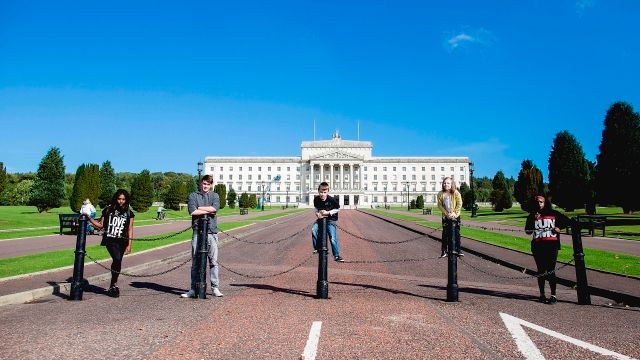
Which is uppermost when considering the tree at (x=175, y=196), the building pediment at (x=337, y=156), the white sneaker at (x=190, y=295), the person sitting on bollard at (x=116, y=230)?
the building pediment at (x=337, y=156)

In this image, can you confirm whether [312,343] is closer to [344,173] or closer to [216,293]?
[216,293]

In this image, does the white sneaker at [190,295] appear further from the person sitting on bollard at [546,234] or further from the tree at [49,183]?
the tree at [49,183]

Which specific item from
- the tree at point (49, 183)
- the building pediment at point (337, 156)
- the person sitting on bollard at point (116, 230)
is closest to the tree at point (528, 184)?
the person sitting on bollard at point (116, 230)

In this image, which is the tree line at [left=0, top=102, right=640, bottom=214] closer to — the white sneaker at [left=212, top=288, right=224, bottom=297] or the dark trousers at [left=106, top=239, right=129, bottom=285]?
the dark trousers at [left=106, top=239, right=129, bottom=285]

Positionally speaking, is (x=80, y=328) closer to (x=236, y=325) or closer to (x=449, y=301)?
(x=236, y=325)

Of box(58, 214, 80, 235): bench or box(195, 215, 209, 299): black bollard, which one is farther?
box(58, 214, 80, 235): bench

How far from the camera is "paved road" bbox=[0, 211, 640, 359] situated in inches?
198

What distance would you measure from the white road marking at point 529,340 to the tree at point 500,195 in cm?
6928

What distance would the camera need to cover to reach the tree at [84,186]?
47.2 meters

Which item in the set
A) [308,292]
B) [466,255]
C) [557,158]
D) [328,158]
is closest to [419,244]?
[466,255]

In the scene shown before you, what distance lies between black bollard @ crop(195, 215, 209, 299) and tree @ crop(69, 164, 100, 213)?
44576 mm

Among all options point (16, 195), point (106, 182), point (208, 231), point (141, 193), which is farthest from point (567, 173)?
point (16, 195)

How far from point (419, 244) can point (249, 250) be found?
7.88 metres

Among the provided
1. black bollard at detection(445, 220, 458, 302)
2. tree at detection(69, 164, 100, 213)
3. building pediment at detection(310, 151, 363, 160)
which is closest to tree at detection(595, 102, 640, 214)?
black bollard at detection(445, 220, 458, 302)
